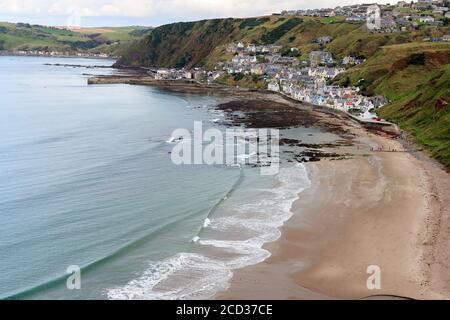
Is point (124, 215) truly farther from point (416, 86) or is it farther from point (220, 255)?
point (416, 86)

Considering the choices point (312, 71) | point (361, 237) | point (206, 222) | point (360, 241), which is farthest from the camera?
point (312, 71)

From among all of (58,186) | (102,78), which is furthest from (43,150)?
(102,78)

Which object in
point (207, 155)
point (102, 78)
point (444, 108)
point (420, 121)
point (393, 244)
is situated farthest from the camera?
point (102, 78)

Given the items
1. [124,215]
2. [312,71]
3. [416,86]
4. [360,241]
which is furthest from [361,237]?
[312,71]

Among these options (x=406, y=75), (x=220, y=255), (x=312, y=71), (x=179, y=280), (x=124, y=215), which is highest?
(x=312, y=71)

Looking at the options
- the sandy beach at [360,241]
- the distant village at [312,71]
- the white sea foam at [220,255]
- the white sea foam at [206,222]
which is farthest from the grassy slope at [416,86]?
the white sea foam at [206,222]

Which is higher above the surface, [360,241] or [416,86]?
[416,86]

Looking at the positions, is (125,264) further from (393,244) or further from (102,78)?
(102,78)

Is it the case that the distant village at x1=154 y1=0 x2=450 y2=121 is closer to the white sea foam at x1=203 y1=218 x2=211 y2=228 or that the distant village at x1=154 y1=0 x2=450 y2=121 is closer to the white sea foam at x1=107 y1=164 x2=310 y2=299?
the white sea foam at x1=107 y1=164 x2=310 y2=299
